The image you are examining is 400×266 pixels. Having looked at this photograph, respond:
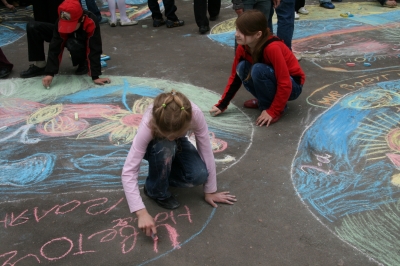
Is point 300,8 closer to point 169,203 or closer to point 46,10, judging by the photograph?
point 46,10

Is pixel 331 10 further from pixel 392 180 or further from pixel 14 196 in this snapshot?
pixel 14 196

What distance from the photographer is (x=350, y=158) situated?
2883mm

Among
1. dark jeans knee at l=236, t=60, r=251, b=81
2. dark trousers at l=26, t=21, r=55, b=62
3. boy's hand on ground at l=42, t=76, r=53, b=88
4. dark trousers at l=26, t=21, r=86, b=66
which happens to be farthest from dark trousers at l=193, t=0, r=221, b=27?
dark jeans knee at l=236, t=60, r=251, b=81

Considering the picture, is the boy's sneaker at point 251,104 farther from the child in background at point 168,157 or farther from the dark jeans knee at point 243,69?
the child in background at point 168,157

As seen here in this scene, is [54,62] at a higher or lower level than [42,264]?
higher

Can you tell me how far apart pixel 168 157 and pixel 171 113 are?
38cm

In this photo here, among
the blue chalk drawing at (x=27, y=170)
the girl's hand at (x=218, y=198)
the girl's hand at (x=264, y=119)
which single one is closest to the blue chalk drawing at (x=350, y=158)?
the girl's hand at (x=264, y=119)

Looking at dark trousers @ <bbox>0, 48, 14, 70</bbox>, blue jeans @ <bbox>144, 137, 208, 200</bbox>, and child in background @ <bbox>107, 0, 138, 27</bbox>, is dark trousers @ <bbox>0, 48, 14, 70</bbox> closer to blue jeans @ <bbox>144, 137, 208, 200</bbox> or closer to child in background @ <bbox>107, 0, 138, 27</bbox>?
child in background @ <bbox>107, 0, 138, 27</bbox>

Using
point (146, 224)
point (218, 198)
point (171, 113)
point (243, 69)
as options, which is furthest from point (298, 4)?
point (146, 224)

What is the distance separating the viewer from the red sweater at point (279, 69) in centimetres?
320

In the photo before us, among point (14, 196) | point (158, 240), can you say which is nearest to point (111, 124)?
point (14, 196)

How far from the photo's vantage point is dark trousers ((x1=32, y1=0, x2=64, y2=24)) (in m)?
4.56

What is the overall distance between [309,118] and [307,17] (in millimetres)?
3447

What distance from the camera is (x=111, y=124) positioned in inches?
135
